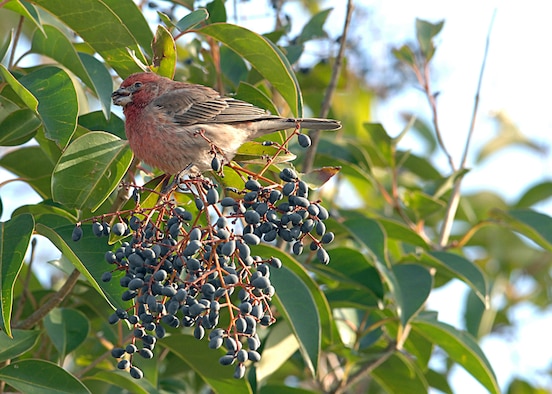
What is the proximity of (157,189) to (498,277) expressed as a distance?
380 centimetres

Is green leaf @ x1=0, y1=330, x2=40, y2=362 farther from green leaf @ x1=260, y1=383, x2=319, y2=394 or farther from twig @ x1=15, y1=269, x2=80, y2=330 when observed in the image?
green leaf @ x1=260, y1=383, x2=319, y2=394

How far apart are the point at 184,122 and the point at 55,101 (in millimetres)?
698

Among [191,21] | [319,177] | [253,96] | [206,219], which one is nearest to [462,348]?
[319,177]

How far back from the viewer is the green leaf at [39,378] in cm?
288

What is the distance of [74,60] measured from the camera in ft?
11.0

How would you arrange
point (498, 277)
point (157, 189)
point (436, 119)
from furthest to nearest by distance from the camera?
point (498, 277) < point (436, 119) < point (157, 189)

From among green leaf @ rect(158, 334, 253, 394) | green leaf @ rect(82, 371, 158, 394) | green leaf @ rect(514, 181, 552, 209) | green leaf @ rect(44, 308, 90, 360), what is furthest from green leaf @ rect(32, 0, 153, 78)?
green leaf @ rect(514, 181, 552, 209)

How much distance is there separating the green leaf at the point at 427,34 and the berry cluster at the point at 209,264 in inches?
88.4

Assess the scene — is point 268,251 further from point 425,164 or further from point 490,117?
point 490,117

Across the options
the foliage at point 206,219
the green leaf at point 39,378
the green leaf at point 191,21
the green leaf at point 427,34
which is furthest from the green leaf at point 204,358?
the green leaf at point 427,34

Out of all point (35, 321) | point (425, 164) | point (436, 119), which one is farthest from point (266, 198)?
point (425, 164)

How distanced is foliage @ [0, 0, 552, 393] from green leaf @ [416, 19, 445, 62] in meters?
0.01

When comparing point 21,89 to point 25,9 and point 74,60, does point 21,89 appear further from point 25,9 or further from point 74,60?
point 74,60

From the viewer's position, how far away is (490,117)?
26.1ft
